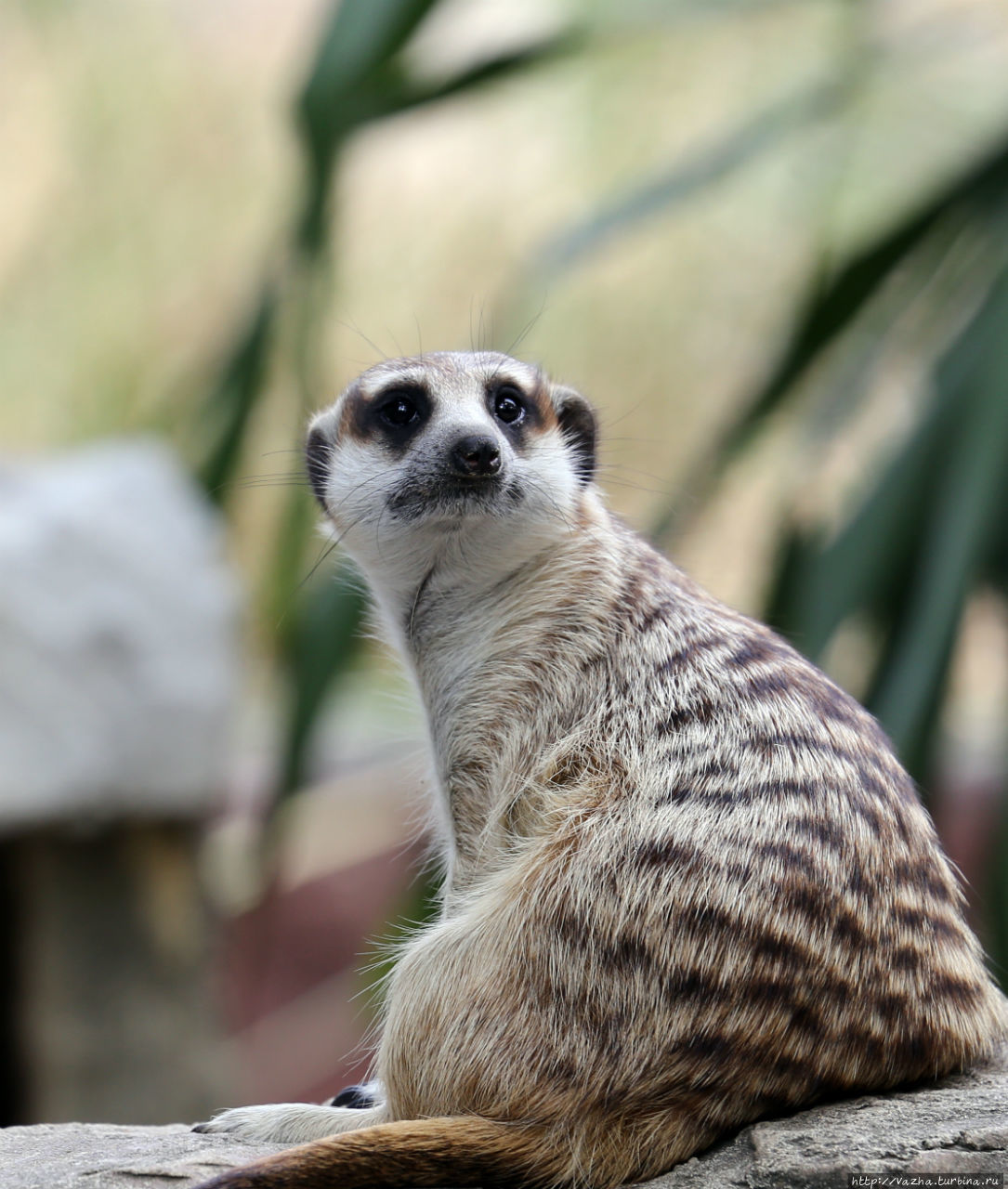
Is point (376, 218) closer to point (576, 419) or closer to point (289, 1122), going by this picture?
point (576, 419)

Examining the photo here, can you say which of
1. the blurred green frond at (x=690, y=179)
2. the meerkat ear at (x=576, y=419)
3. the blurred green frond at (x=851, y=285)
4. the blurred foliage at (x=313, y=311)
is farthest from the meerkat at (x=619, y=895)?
the blurred green frond at (x=690, y=179)

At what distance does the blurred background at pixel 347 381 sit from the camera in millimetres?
2943

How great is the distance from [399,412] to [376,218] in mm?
4912

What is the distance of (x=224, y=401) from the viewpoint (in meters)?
3.58

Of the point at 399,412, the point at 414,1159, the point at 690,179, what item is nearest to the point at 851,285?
the point at 690,179

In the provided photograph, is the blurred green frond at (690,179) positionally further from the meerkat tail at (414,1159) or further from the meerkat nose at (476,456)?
the meerkat tail at (414,1159)

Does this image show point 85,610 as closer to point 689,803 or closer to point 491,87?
point 491,87

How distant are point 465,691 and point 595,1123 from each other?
53 centimetres

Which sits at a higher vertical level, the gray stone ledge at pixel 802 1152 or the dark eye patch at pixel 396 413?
the dark eye patch at pixel 396 413

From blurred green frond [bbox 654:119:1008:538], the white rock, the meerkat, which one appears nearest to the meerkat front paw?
the meerkat

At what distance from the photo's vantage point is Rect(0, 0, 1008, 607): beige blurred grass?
6023mm

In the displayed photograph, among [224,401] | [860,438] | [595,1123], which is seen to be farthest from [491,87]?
[595,1123]

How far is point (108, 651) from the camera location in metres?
4.43

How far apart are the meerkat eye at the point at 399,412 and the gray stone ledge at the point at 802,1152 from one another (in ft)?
2.96
